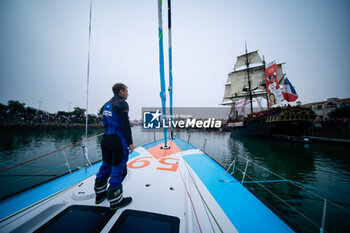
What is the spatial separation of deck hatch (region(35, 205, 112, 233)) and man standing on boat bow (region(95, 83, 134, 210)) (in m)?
0.19

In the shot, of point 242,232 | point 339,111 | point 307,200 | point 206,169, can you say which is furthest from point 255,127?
point 339,111

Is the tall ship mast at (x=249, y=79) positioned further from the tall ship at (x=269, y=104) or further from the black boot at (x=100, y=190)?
the black boot at (x=100, y=190)

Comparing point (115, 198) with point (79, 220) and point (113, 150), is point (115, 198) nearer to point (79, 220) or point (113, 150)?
point (79, 220)

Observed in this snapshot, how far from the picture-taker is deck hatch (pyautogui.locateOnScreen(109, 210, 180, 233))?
149 centimetres

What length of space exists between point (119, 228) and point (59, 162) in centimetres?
989

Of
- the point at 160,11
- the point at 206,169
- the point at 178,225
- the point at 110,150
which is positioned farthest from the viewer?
the point at 160,11

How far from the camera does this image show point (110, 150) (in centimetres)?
196

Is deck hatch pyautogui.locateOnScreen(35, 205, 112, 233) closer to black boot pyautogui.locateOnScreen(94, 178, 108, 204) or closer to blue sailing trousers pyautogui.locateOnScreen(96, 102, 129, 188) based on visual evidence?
black boot pyautogui.locateOnScreen(94, 178, 108, 204)

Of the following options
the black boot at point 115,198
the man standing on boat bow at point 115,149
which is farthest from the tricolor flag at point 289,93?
the black boot at point 115,198

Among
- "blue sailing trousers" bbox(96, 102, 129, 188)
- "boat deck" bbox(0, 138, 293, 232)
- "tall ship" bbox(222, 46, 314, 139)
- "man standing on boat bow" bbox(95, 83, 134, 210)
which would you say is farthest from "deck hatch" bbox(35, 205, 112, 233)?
"tall ship" bbox(222, 46, 314, 139)

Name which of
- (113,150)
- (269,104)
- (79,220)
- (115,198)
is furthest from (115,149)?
(269,104)

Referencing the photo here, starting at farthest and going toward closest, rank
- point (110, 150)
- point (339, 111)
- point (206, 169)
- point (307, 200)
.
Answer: point (339, 111), point (307, 200), point (206, 169), point (110, 150)

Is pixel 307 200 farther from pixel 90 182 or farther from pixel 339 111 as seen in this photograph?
pixel 339 111

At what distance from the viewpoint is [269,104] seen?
2452 centimetres
